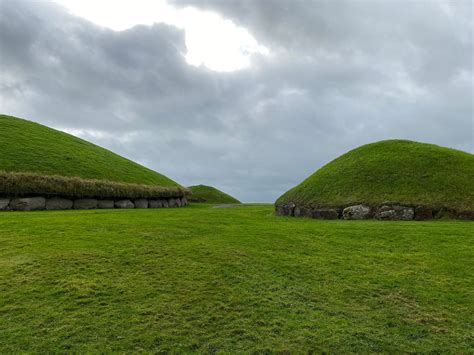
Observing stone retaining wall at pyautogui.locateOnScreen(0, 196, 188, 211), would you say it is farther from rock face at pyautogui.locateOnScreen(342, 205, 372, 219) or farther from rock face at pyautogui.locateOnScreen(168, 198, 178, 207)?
rock face at pyautogui.locateOnScreen(342, 205, 372, 219)

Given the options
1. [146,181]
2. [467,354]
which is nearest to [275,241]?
[467,354]

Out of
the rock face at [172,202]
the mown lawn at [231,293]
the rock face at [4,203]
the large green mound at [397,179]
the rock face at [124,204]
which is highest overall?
the large green mound at [397,179]

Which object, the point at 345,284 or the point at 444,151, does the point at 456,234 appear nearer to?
the point at 345,284

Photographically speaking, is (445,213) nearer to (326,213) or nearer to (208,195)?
(326,213)

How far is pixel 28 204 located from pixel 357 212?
891 inches

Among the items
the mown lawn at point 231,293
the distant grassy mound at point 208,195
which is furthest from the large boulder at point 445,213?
the distant grassy mound at point 208,195

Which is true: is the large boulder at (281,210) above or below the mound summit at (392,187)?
below

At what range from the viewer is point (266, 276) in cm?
919

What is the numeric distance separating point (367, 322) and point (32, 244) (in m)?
10.8

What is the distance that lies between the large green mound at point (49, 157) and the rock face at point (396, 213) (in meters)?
23.4

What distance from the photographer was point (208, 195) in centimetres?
6156

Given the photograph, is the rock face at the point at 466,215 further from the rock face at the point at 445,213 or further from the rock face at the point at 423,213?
the rock face at the point at 423,213

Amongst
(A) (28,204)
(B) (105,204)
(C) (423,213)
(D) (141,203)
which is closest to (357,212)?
(C) (423,213)

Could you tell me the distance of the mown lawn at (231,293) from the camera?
249 inches
